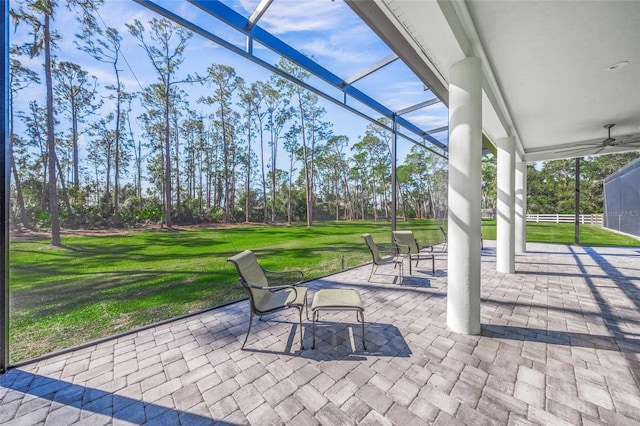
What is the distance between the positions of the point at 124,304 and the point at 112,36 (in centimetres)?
312

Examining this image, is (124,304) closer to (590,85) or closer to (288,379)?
(288,379)

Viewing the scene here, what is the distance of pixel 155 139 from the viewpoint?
3301mm

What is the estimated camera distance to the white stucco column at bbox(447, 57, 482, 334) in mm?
2445

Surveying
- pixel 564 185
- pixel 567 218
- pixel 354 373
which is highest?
pixel 564 185

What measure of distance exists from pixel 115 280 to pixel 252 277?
1.86m

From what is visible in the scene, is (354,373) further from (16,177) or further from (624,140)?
(624,140)

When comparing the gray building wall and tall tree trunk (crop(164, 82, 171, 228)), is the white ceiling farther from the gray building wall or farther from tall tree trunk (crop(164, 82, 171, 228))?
the gray building wall

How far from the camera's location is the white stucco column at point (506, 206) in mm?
4957

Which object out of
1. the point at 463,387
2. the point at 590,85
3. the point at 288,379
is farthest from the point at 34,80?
the point at 590,85

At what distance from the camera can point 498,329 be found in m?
2.69

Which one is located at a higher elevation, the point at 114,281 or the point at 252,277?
the point at 252,277

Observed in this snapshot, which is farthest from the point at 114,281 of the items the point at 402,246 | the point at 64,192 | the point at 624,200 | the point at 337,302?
the point at 624,200

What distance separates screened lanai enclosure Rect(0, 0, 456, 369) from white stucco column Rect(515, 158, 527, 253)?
4.49 m

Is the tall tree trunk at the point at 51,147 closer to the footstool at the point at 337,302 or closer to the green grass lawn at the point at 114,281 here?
the green grass lawn at the point at 114,281
